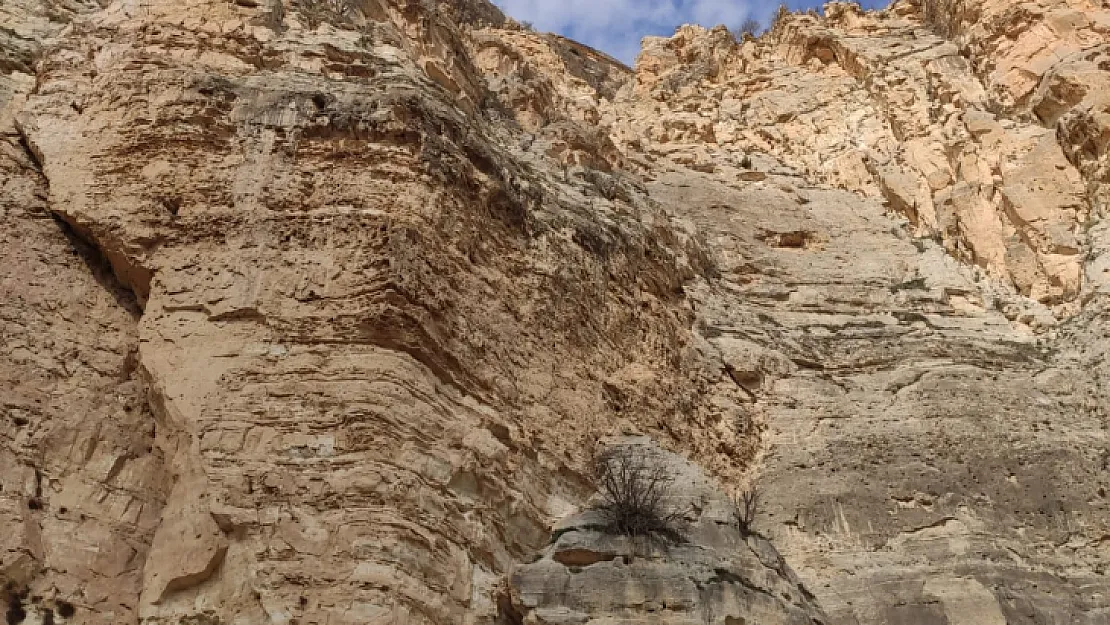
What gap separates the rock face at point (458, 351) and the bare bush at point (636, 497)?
0.66 feet

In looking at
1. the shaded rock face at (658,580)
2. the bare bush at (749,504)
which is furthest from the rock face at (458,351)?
the bare bush at (749,504)

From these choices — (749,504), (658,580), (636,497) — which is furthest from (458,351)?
(749,504)

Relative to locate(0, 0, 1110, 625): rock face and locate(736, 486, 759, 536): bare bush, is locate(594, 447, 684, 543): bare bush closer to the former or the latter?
locate(0, 0, 1110, 625): rock face

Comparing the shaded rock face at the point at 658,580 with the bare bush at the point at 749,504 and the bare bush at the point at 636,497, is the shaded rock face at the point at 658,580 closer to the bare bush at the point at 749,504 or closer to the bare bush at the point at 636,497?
the bare bush at the point at 636,497

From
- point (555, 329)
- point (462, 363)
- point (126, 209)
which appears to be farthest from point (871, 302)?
point (126, 209)

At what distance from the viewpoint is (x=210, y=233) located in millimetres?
7621

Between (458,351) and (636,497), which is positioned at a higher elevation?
(458,351)

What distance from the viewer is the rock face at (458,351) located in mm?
6156

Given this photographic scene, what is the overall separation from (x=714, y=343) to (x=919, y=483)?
2.50 metres

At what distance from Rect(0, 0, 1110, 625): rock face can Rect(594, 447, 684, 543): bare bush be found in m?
0.20

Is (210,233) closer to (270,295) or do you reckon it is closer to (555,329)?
(270,295)

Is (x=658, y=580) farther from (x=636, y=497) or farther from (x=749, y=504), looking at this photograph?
(x=749, y=504)

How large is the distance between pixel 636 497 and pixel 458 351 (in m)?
1.63

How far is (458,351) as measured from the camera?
7430 mm
